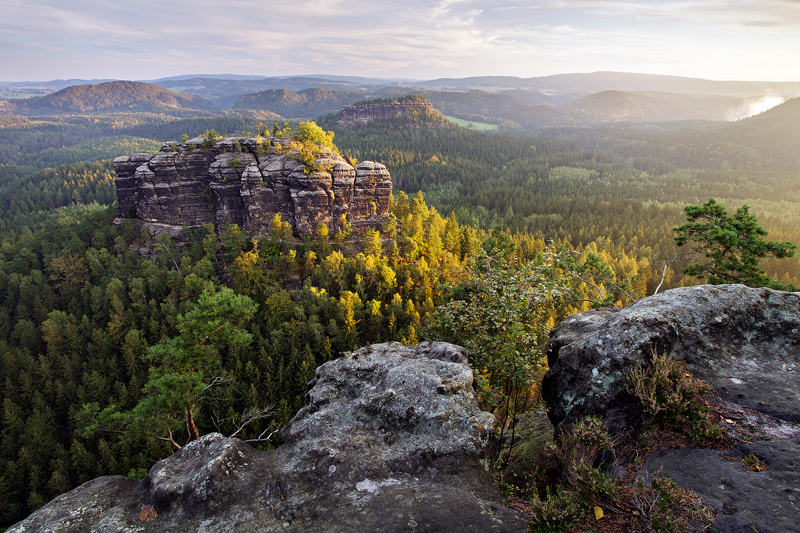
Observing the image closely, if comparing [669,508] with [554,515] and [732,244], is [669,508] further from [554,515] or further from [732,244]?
Answer: [732,244]

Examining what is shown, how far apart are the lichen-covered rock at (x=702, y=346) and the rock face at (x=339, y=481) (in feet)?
10.9

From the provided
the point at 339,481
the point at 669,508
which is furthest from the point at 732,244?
the point at 339,481

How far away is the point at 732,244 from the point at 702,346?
13912 millimetres

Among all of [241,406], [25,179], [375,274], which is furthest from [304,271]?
[25,179]

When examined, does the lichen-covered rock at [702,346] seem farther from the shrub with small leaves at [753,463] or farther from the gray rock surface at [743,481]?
the shrub with small leaves at [753,463]

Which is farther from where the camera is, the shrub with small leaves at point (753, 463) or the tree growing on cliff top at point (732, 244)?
the tree growing on cliff top at point (732, 244)

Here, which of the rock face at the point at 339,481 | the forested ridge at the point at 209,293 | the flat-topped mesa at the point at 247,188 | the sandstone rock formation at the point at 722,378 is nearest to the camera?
the sandstone rock formation at the point at 722,378

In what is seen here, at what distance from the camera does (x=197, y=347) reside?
1884cm

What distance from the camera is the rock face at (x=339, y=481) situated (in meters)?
8.75

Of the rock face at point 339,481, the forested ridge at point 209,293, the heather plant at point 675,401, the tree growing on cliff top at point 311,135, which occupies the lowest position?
the forested ridge at point 209,293

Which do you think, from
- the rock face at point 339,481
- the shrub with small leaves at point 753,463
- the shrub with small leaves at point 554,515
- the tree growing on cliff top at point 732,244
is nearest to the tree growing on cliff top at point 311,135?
the tree growing on cliff top at point 732,244

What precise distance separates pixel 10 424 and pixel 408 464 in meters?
58.2

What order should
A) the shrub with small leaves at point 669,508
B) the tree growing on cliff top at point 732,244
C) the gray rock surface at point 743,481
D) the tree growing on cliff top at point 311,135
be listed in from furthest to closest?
the tree growing on cliff top at point 311,135, the tree growing on cliff top at point 732,244, the gray rock surface at point 743,481, the shrub with small leaves at point 669,508

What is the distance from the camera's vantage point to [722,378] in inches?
386
